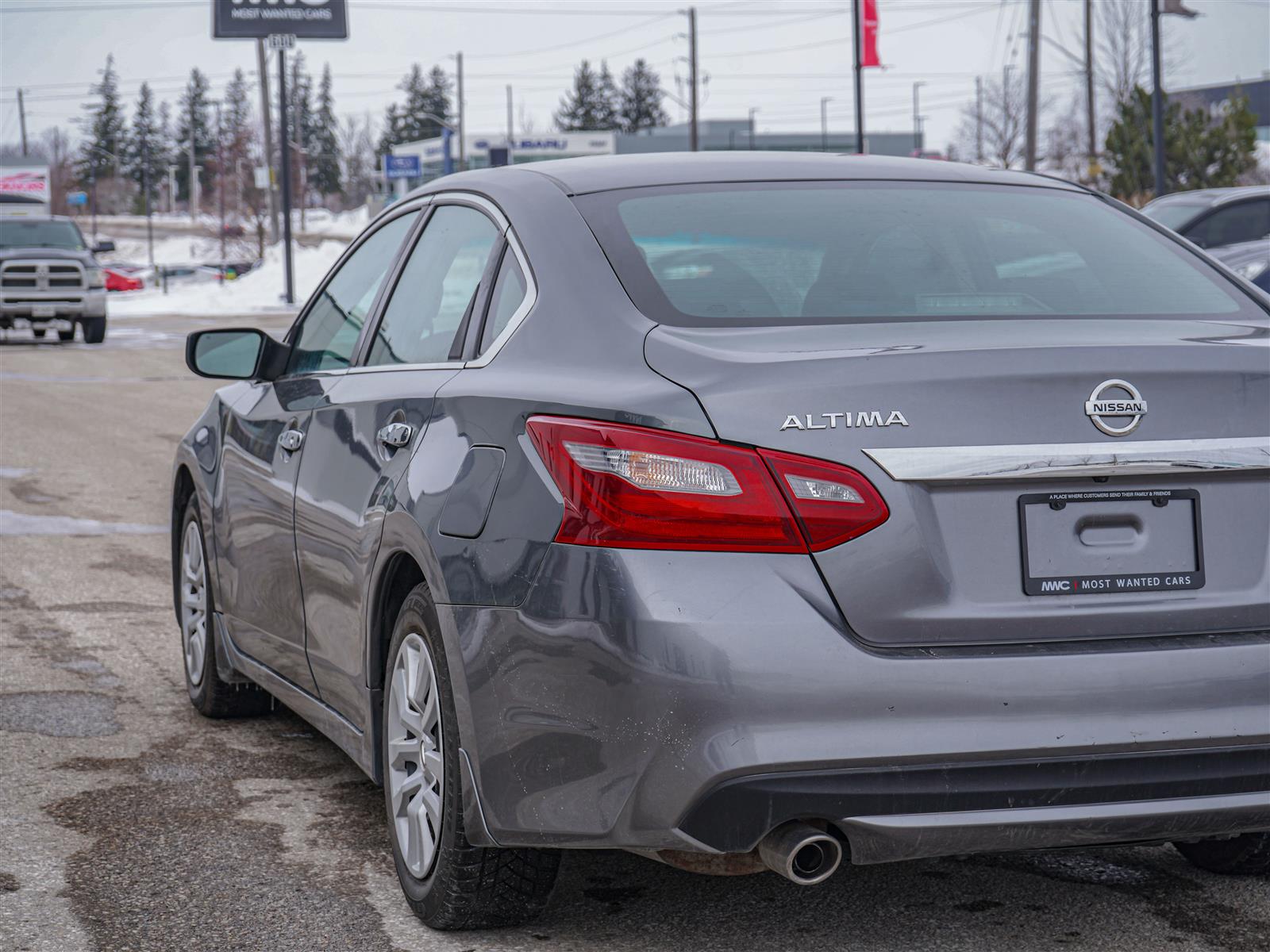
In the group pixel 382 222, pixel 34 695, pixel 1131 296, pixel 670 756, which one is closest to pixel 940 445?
pixel 670 756

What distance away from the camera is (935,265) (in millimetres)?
3691

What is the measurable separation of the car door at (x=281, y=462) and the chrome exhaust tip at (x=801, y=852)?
1.84m

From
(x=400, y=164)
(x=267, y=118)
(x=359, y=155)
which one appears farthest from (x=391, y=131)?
(x=267, y=118)

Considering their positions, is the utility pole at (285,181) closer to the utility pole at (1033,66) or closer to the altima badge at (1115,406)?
the utility pole at (1033,66)

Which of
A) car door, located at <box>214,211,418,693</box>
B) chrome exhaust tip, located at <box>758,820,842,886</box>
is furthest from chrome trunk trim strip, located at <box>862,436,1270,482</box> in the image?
car door, located at <box>214,211,418,693</box>

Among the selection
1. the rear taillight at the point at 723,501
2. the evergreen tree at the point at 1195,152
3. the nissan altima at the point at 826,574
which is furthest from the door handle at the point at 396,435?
the evergreen tree at the point at 1195,152

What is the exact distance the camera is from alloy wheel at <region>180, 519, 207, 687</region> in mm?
5547

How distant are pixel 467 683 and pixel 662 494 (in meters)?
0.61

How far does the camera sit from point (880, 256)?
3.68m

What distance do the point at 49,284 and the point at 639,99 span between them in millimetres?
134855

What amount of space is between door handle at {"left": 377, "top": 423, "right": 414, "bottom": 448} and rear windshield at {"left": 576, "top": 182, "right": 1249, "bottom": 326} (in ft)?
1.97

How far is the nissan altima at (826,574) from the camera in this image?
2924mm

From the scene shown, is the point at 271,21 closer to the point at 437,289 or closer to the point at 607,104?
the point at 437,289

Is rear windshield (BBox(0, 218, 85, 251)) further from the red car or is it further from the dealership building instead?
the dealership building
